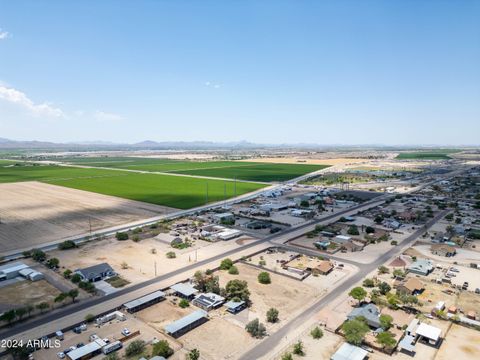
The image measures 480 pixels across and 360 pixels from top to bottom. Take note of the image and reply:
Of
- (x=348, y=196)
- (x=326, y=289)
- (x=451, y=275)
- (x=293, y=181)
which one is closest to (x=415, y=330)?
(x=326, y=289)

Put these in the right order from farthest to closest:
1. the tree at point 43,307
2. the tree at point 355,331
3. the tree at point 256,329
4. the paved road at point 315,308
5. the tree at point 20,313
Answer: the tree at point 43,307 < the tree at point 20,313 < the tree at point 256,329 < the tree at point 355,331 < the paved road at point 315,308

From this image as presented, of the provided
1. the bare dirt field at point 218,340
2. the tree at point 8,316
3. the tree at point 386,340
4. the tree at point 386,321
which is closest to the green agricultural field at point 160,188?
the tree at point 8,316

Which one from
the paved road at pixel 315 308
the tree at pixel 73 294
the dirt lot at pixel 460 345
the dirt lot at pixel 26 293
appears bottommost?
the dirt lot at pixel 460 345

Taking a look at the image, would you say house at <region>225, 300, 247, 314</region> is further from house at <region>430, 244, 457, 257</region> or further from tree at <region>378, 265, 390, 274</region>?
house at <region>430, 244, 457, 257</region>

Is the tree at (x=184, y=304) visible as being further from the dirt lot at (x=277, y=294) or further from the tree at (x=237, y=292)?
the dirt lot at (x=277, y=294)

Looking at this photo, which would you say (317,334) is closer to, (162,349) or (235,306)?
(235,306)

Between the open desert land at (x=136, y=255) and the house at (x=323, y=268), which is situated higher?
the open desert land at (x=136, y=255)

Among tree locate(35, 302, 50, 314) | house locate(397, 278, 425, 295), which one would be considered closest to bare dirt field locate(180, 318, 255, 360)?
tree locate(35, 302, 50, 314)

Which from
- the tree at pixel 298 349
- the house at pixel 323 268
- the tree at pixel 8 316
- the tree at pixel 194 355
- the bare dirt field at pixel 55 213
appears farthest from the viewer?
the bare dirt field at pixel 55 213
